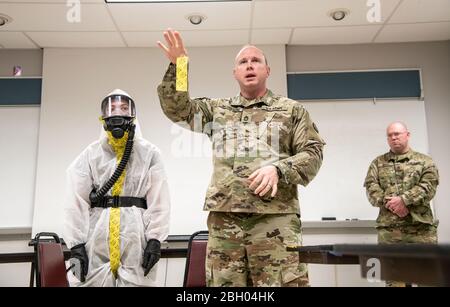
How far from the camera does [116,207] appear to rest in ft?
5.05

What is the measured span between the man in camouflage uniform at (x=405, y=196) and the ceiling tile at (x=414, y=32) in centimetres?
107

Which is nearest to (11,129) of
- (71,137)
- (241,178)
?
(71,137)

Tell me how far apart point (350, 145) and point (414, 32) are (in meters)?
0.99

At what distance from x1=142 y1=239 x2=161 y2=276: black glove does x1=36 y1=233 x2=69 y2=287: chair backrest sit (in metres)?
0.29

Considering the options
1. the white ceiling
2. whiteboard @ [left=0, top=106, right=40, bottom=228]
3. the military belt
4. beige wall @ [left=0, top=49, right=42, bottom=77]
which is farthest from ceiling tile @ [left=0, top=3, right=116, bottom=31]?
the military belt

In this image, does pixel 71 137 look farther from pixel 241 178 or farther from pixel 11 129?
pixel 241 178

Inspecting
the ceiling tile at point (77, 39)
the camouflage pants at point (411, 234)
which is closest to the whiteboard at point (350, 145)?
the camouflage pants at point (411, 234)

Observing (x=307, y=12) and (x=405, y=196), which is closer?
(x=405, y=196)

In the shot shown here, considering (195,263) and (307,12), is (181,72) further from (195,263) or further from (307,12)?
(307,12)

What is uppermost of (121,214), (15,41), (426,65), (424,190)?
(15,41)

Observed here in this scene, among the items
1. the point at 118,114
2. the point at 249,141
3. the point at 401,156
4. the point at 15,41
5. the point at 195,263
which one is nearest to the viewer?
the point at 249,141

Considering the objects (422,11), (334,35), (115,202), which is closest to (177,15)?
(334,35)

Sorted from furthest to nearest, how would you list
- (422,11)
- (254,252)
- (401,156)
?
(422,11)
(401,156)
(254,252)

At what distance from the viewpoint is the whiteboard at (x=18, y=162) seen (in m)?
3.18
